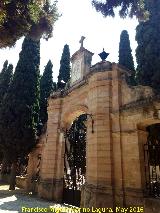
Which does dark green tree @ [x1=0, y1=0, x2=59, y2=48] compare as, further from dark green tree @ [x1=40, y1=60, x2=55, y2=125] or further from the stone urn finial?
dark green tree @ [x1=40, y1=60, x2=55, y2=125]

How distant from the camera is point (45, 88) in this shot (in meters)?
22.8

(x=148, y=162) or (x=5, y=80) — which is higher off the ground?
(x=5, y=80)

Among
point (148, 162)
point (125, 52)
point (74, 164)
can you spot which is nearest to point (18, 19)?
point (148, 162)

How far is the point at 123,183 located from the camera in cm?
851

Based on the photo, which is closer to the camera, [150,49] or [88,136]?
[88,136]

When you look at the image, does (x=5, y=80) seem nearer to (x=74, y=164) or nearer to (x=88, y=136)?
(x=74, y=164)

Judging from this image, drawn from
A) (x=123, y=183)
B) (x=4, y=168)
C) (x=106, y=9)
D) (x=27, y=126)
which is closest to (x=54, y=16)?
(x=106, y=9)

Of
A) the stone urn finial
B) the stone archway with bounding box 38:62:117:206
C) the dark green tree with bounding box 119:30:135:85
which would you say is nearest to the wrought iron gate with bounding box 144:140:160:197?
the stone archway with bounding box 38:62:117:206

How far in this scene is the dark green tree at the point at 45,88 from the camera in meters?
21.3

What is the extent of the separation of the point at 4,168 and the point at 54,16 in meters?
17.2

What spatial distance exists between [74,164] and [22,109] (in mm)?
7103

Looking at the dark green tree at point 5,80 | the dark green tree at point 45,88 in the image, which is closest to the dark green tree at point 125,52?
the dark green tree at point 45,88

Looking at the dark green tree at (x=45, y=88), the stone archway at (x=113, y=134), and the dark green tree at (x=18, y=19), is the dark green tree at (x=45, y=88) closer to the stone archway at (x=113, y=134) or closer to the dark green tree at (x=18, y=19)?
the stone archway at (x=113, y=134)

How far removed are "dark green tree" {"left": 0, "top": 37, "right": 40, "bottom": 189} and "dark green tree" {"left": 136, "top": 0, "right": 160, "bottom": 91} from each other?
762 centimetres
